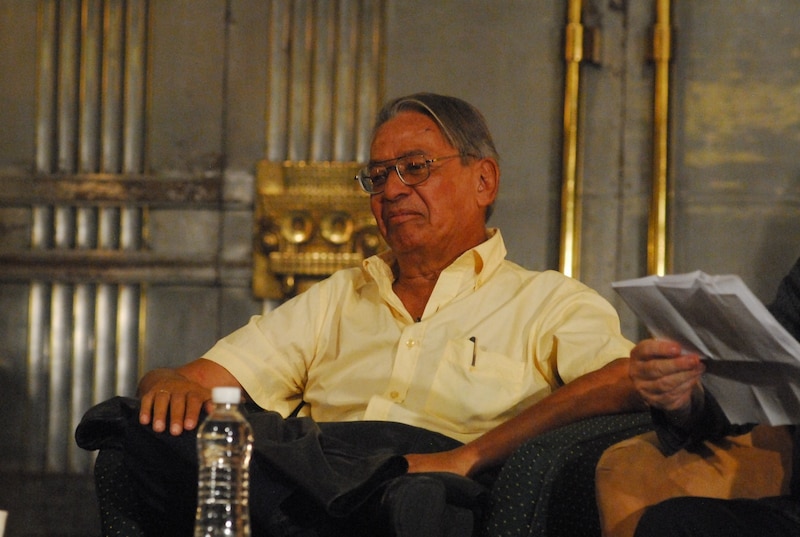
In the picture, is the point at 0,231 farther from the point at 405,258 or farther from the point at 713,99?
the point at 713,99

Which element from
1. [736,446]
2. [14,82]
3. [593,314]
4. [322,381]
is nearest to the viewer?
[736,446]

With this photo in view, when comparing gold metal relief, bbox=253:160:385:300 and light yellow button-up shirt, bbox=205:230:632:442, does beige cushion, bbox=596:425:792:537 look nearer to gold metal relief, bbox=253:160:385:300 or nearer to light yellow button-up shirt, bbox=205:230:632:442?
light yellow button-up shirt, bbox=205:230:632:442

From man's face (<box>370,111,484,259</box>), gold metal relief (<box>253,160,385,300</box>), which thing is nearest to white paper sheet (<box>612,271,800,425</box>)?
man's face (<box>370,111,484,259</box>)

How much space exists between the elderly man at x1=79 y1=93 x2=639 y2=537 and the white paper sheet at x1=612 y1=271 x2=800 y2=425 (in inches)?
16.7

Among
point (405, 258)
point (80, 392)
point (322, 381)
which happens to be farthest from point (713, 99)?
point (80, 392)

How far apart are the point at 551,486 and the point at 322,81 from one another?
89.3 inches

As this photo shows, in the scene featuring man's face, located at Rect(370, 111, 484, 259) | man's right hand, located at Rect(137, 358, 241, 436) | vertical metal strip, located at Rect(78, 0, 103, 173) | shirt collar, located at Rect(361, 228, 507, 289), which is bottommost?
man's right hand, located at Rect(137, 358, 241, 436)

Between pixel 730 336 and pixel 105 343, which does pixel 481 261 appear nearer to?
pixel 730 336

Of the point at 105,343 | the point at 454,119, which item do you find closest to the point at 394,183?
the point at 454,119

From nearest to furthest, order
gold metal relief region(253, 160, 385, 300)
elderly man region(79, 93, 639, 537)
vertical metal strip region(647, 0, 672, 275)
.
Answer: elderly man region(79, 93, 639, 537)
vertical metal strip region(647, 0, 672, 275)
gold metal relief region(253, 160, 385, 300)

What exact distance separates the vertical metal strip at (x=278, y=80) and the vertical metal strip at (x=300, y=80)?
0.02m

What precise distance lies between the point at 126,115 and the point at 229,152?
0.39m

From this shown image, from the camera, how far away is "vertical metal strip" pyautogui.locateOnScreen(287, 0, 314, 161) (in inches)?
149

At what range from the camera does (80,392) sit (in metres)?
3.82
